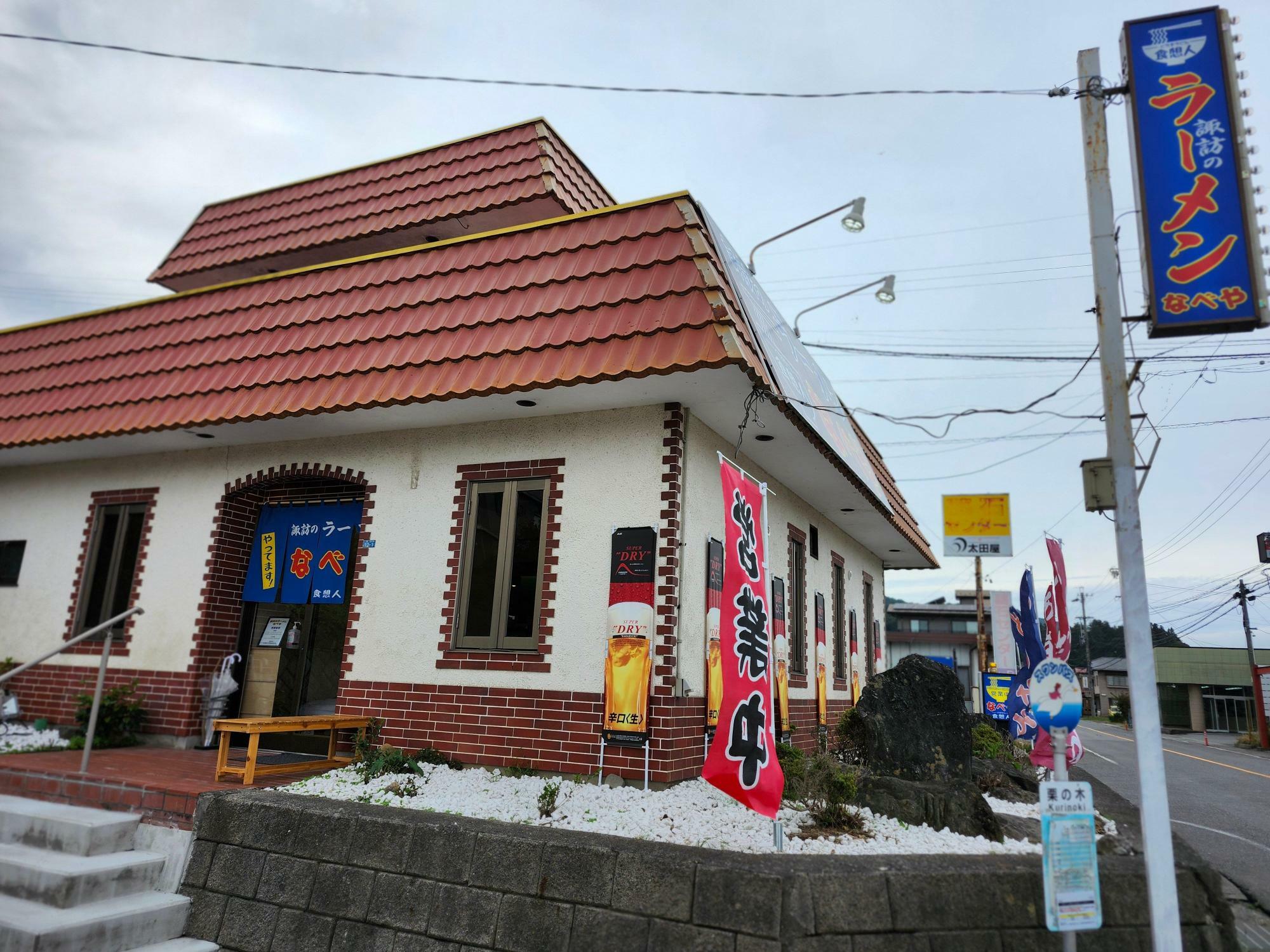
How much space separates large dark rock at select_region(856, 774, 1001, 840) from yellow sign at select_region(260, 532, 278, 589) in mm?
7198

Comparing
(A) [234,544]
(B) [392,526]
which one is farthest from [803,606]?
(A) [234,544]

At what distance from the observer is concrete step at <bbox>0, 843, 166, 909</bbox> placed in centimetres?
566

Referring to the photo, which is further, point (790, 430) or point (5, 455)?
point (5, 455)

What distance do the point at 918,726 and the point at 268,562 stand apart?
25.1ft

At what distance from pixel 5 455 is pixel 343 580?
→ 19.8ft

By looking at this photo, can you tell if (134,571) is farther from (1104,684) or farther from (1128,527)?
(1104,684)

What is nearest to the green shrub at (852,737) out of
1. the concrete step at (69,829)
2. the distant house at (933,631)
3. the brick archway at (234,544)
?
the brick archway at (234,544)

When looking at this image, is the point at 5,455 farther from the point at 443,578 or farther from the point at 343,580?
the point at 443,578

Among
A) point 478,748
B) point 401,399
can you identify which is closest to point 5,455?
point 401,399

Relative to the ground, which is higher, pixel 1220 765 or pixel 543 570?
pixel 543 570

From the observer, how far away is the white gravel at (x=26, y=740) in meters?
9.11

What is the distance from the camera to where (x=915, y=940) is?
459 cm

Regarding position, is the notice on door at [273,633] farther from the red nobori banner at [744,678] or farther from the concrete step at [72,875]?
the red nobori banner at [744,678]

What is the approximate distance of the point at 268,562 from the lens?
9.92 meters
